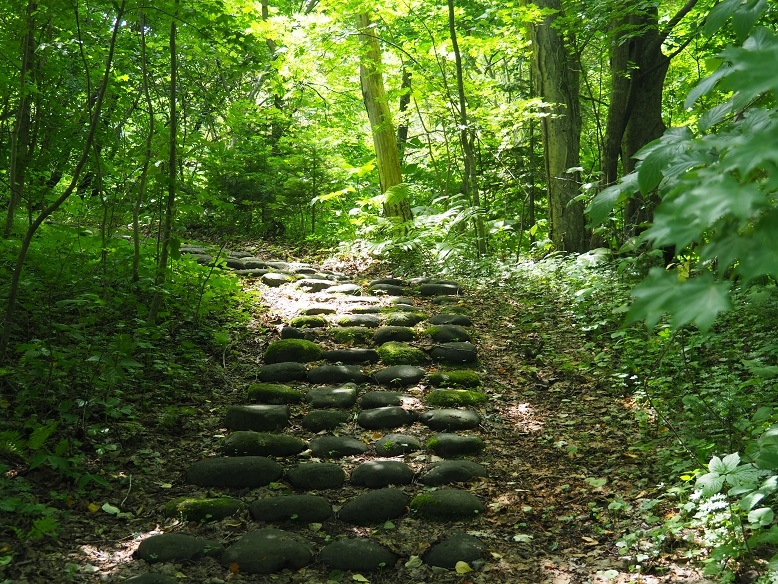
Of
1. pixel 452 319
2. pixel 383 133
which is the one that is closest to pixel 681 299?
pixel 452 319

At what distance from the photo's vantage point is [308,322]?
654 cm

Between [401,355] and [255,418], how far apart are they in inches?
65.9

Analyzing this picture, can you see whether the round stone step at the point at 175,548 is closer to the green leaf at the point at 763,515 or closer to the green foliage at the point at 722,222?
the green leaf at the point at 763,515

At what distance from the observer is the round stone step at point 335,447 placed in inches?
169

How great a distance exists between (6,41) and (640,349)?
559 centimetres

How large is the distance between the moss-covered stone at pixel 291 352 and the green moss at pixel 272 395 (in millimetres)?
703

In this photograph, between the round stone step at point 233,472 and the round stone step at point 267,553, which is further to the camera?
the round stone step at point 233,472

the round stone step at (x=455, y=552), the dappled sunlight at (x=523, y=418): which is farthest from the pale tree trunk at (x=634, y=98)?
the round stone step at (x=455, y=552)

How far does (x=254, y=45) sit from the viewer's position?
534 centimetres

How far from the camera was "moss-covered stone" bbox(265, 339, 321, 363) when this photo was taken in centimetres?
576

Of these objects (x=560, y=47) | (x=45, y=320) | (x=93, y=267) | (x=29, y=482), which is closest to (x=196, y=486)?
(x=29, y=482)

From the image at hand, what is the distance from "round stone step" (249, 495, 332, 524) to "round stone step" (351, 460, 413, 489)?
14.1 inches

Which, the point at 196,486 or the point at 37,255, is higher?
the point at 37,255

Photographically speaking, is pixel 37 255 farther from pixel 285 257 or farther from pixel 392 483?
pixel 285 257
